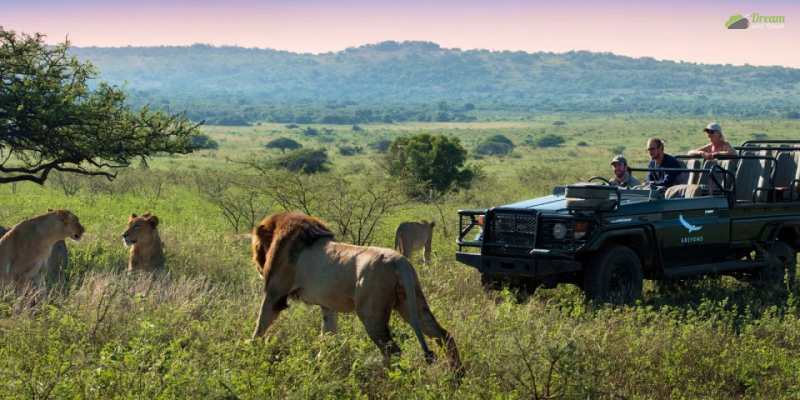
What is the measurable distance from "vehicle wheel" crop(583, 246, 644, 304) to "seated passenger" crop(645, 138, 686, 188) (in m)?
1.47

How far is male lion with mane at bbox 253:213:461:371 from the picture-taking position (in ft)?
23.2

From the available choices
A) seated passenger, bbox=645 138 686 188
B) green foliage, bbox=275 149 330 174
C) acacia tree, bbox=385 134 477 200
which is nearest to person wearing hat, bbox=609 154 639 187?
seated passenger, bbox=645 138 686 188

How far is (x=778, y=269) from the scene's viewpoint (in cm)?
1136

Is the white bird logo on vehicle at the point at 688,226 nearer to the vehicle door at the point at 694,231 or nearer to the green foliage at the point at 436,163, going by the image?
the vehicle door at the point at 694,231

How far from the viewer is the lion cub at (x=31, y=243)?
9.50 meters

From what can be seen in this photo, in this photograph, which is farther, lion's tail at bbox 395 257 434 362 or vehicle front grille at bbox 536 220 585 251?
vehicle front grille at bbox 536 220 585 251

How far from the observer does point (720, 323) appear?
847 cm

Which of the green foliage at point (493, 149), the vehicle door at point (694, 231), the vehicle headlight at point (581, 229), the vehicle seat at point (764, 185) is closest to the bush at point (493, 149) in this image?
the green foliage at point (493, 149)

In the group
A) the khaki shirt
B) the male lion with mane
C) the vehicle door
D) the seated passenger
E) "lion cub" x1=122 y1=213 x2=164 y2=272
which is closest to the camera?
the male lion with mane

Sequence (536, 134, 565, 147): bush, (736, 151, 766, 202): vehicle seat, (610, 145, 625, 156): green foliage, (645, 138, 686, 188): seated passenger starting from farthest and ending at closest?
(536, 134, 565, 147): bush → (610, 145, 625, 156): green foliage → (736, 151, 766, 202): vehicle seat → (645, 138, 686, 188): seated passenger

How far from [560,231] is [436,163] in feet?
68.4

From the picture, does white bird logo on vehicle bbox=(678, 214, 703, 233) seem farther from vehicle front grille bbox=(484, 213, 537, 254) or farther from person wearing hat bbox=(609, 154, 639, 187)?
vehicle front grille bbox=(484, 213, 537, 254)

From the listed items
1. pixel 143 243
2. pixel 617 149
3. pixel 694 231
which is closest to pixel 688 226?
pixel 694 231

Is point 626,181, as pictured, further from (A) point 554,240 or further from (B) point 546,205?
(A) point 554,240
